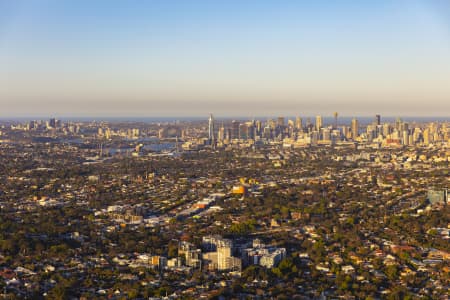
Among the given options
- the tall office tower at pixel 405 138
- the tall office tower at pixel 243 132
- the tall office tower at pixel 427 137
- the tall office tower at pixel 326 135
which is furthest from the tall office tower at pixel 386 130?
the tall office tower at pixel 243 132

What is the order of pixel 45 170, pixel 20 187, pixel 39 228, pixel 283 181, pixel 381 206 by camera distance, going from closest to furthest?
pixel 39 228
pixel 381 206
pixel 20 187
pixel 283 181
pixel 45 170

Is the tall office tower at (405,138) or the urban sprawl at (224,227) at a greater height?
the tall office tower at (405,138)

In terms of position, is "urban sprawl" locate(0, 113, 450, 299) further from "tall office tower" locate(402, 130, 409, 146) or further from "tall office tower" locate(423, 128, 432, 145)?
"tall office tower" locate(423, 128, 432, 145)

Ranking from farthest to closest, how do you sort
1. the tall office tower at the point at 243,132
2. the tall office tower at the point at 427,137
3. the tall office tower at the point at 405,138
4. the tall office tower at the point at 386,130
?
the tall office tower at the point at 243,132 < the tall office tower at the point at 386,130 < the tall office tower at the point at 405,138 < the tall office tower at the point at 427,137

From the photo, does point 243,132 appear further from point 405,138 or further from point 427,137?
point 427,137

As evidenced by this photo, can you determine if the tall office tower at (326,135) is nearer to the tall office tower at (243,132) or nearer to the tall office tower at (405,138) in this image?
the tall office tower at (405,138)

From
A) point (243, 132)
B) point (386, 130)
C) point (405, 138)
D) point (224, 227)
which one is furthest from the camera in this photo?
point (243, 132)

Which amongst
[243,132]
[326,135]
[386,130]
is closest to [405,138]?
[386,130]

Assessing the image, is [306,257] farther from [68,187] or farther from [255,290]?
[68,187]

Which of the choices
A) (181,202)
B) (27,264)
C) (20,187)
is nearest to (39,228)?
(27,264)

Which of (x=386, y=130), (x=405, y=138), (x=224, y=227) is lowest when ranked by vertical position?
(x=224, y=227)

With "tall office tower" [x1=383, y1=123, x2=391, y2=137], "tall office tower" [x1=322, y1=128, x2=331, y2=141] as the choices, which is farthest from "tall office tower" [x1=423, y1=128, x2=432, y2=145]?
"tall office tower" [x1=322, y1=128, x2=331, y2=141]
